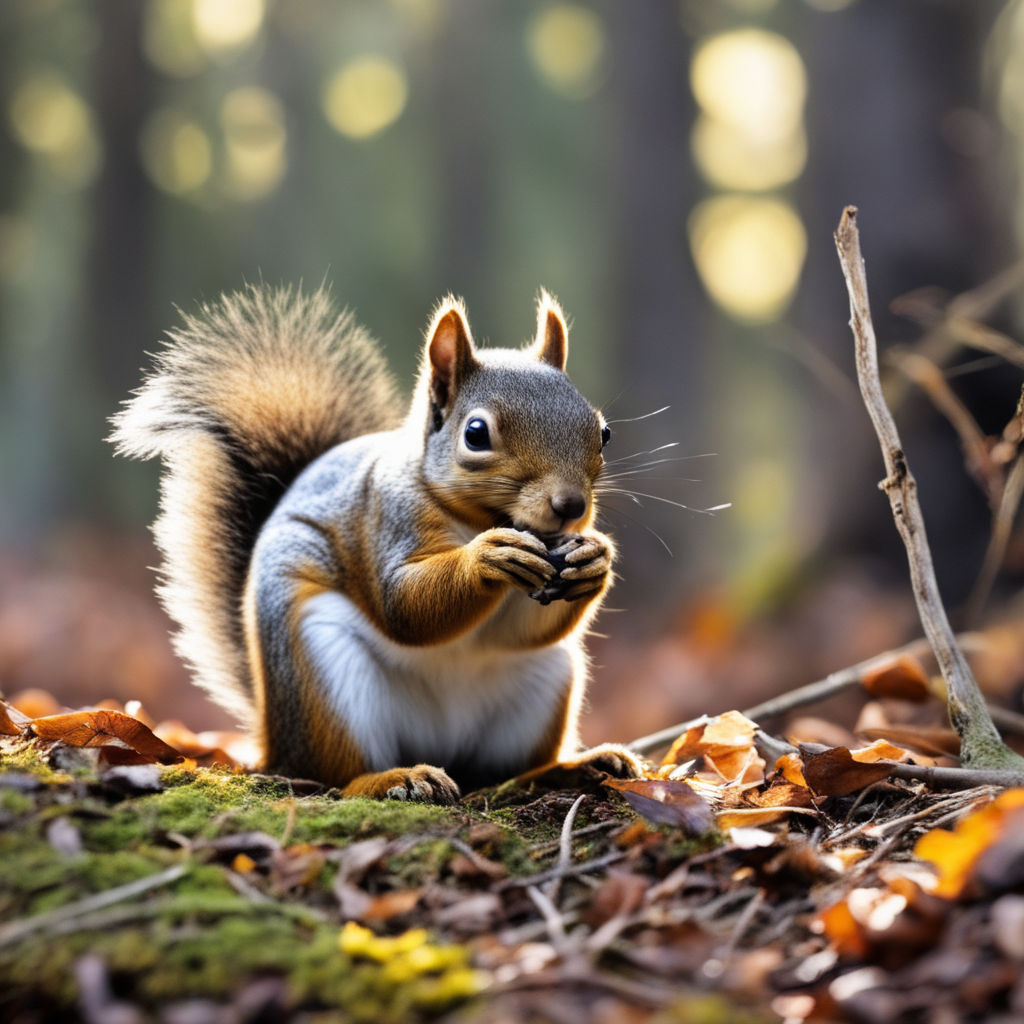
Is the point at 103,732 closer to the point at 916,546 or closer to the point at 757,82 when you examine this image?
the point at 916,546

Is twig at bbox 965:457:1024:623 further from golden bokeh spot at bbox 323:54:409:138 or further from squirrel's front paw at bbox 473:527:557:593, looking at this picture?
golden bokeh spot at bbox 323:54:409:138

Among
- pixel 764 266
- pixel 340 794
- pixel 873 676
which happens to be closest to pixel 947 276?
pixel 873 676

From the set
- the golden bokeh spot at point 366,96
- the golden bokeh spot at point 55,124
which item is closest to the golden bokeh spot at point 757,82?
the golden bokeh spot at point 366,96

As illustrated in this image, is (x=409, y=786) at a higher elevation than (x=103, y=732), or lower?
lower

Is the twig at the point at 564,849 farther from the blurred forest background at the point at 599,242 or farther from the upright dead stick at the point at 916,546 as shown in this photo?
the blurred forest background at the point at 599,242

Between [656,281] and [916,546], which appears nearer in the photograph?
[916,546]

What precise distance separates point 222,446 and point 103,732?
3.05 ft

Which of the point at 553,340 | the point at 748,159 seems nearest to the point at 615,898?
the point at 553,340

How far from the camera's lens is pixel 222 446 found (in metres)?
2.90

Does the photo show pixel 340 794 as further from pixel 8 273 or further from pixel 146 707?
pixel 8 273

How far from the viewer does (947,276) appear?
4.61 metres

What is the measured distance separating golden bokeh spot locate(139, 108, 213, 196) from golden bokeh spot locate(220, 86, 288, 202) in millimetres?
445

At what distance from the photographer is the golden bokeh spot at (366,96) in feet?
57.7

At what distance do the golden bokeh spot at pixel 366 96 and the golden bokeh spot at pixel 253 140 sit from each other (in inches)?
47.8
